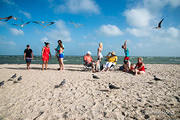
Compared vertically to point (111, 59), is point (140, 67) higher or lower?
lower

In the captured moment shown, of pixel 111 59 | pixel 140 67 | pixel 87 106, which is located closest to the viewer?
pixel 87 106

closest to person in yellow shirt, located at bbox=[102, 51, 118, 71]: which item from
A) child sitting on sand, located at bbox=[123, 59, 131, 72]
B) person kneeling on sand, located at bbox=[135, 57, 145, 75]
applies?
child sitting on sand, located at bbox=[123, 59, 131, 72]

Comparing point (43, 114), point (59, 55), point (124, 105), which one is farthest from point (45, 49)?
point (124, 105)

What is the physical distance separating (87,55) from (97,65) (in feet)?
3.53

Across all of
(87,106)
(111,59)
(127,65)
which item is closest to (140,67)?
(127,65)

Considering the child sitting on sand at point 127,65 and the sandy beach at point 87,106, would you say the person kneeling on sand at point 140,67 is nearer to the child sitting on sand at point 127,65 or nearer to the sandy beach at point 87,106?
the child sitting on sand at point 127,65

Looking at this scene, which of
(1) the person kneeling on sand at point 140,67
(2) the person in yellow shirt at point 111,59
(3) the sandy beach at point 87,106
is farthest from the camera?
(2) the person in yellow shirt at point 111,59

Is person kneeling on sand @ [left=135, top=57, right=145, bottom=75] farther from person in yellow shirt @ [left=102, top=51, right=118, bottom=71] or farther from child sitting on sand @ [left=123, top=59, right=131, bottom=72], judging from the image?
person in yellow shirt @ [left=102, top=51, right=118, bottom=71]

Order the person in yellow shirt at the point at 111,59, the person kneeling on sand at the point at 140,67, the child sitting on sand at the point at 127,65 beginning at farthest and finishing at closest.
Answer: the person in yellow shirt at the point at 111,59
the child sitting on sand at the point at 127,65
the person kneeling on sand at the point at 140,67

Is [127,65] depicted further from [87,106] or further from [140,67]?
[87,106]

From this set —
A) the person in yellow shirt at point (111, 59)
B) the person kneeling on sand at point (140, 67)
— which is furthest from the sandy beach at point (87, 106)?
the person in yellow shirt at point (111, 59)

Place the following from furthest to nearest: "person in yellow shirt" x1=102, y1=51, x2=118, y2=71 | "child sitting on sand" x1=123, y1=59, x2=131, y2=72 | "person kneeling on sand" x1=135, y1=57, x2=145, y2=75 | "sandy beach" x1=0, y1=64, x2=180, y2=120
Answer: "person in yellow shirt" x1=102, y1=51, x2=118, y2=71 < "child sitting on sand" x1=123, y1=59, x2=131, y2=72 < "person kneeling on sand" x1=135, y1=57, x2=145, y2=75 < "sandy beach" x1=0, y1=64, x2=180, y2=120

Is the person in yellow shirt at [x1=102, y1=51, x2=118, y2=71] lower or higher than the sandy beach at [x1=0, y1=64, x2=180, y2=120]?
higher

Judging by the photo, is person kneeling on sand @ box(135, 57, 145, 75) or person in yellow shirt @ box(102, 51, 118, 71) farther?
person in yellow shirt @ box(102, 51, 118, 71)
